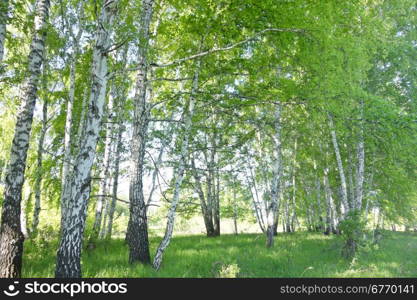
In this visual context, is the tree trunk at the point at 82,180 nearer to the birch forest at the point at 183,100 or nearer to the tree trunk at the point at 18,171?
the birch forest at the point at 183,100

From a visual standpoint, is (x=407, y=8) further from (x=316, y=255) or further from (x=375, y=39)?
(x=316, y=255)

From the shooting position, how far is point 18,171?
202 inches

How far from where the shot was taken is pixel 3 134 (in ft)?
45.4

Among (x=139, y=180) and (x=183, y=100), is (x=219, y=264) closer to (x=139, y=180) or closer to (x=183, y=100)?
(x=139, y=180)

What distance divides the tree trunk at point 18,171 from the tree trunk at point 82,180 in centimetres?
136

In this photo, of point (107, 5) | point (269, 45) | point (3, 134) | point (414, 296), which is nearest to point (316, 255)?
point (414, 296)

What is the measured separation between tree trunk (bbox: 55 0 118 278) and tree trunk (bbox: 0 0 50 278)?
4.45 ft

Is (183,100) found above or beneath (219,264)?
above

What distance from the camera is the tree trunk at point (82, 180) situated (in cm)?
417

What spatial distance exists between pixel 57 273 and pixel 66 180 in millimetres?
4213

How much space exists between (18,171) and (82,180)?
1.89 metres

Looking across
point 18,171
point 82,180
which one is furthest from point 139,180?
point 82,180

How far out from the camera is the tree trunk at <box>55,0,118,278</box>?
4.17 m

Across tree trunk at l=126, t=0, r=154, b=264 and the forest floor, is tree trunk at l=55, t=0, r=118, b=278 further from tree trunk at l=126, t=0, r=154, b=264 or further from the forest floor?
tree trunk at l=126, t=0, r=154, b=264
